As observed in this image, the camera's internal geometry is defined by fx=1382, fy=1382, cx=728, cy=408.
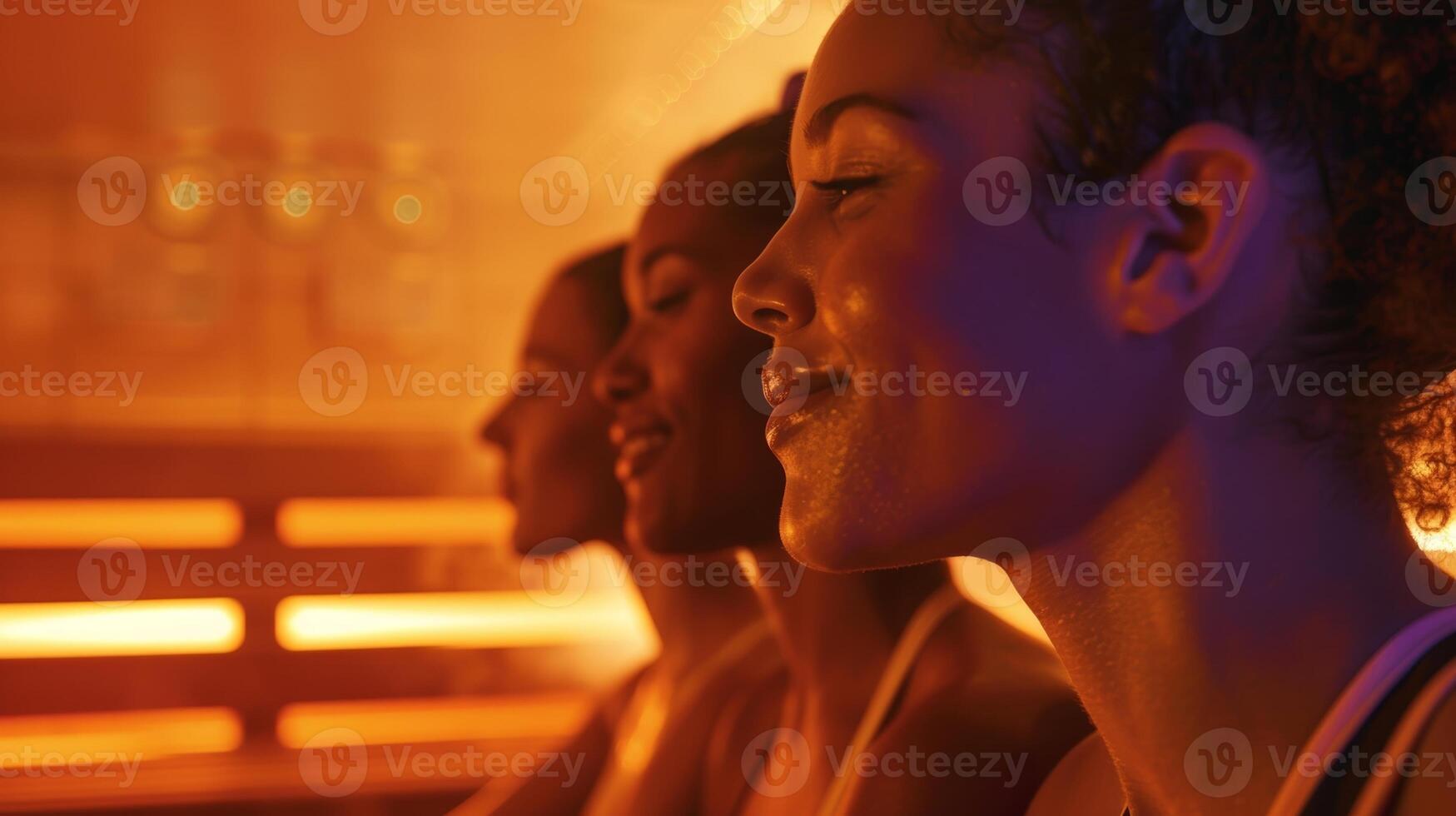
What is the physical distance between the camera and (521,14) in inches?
117

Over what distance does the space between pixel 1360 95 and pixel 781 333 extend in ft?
1.04

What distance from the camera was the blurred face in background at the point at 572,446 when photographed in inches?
66.4

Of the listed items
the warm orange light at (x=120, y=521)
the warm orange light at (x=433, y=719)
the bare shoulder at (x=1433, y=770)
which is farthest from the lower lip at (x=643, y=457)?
the warm orange light at (x=120, y=521)

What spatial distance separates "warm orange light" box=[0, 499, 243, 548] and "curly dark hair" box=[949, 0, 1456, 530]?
10.1ft

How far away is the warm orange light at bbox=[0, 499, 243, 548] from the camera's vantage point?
3227 mm

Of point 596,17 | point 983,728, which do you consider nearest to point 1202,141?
point 983,728

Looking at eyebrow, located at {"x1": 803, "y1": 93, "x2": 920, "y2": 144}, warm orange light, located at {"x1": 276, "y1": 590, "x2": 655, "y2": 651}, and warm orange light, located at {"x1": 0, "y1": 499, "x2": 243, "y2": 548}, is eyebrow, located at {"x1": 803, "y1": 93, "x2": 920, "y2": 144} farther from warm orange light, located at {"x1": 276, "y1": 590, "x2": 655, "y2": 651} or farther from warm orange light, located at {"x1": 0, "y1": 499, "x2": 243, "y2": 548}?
warm orange light, located at {"x1": 0, "y1": 499, "x2": 243, "y2": 548}

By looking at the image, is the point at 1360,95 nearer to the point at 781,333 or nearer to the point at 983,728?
the point at 781,333

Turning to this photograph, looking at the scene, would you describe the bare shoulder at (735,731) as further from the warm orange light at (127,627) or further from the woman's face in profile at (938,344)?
the warm orange light at (127,627)

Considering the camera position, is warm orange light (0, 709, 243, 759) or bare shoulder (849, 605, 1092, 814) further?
warm orange light (0, 709, 243, 759)

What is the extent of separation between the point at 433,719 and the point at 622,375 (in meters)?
2.25

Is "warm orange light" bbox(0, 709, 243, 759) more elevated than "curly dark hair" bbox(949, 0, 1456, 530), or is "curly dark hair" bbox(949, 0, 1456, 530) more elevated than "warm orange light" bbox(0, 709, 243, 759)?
"warm orange light" bbox(0, 709, 243, 759)

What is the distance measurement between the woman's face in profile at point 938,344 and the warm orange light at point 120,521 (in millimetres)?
2931

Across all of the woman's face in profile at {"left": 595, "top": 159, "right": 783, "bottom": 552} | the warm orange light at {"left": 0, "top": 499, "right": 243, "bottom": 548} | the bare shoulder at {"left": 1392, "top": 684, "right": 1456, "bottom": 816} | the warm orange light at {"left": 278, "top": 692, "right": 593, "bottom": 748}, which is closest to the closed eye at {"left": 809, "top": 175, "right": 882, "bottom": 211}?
the bare shoulder at {"left": 1392, "top": 684, "right": 1456, "bottom": 816}
